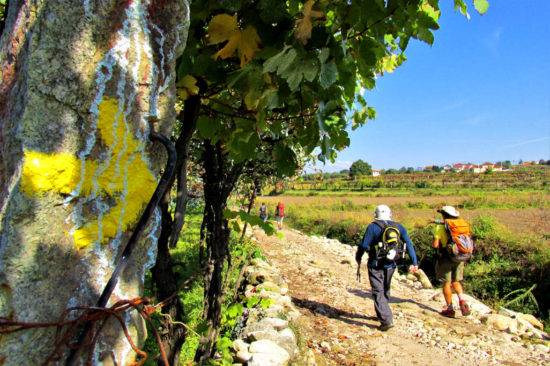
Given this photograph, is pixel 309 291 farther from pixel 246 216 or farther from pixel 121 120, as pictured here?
pixel 121 120

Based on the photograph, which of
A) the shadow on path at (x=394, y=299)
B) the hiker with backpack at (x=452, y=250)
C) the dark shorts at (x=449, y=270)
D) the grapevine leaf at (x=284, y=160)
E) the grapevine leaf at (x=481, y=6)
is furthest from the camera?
the shadow on path at (x=394, y=299)

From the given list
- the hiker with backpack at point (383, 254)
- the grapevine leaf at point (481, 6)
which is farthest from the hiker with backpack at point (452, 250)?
the grapevine leaf at point (481, 6)

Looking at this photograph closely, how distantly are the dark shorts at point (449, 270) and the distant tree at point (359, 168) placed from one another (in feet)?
259

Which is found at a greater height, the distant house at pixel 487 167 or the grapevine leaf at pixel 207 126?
the distant house at pixel 487 167

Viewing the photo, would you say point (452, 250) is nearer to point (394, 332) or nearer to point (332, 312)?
point (394, 332)

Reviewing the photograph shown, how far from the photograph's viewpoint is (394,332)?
17.4 ft

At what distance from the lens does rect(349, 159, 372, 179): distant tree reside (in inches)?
3378

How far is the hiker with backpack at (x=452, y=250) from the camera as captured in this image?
5711 mm

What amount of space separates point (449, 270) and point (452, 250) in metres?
0.46

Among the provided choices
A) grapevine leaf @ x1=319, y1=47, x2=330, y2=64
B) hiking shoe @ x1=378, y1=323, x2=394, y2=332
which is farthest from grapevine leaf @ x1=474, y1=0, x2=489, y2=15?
hiking shoe @ x1=378, y1=323, x2=394, y2=332

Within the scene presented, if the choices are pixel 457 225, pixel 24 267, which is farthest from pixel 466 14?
pixel 457 225

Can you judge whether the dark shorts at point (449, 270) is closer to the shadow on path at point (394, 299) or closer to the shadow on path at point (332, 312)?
the shadow on path at point (394, 299)

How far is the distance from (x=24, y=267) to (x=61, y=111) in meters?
0.40

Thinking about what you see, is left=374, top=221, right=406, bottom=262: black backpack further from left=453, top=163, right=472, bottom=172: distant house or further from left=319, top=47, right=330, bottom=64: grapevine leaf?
left=453, top=163, right=472, bottom=172: distant house
